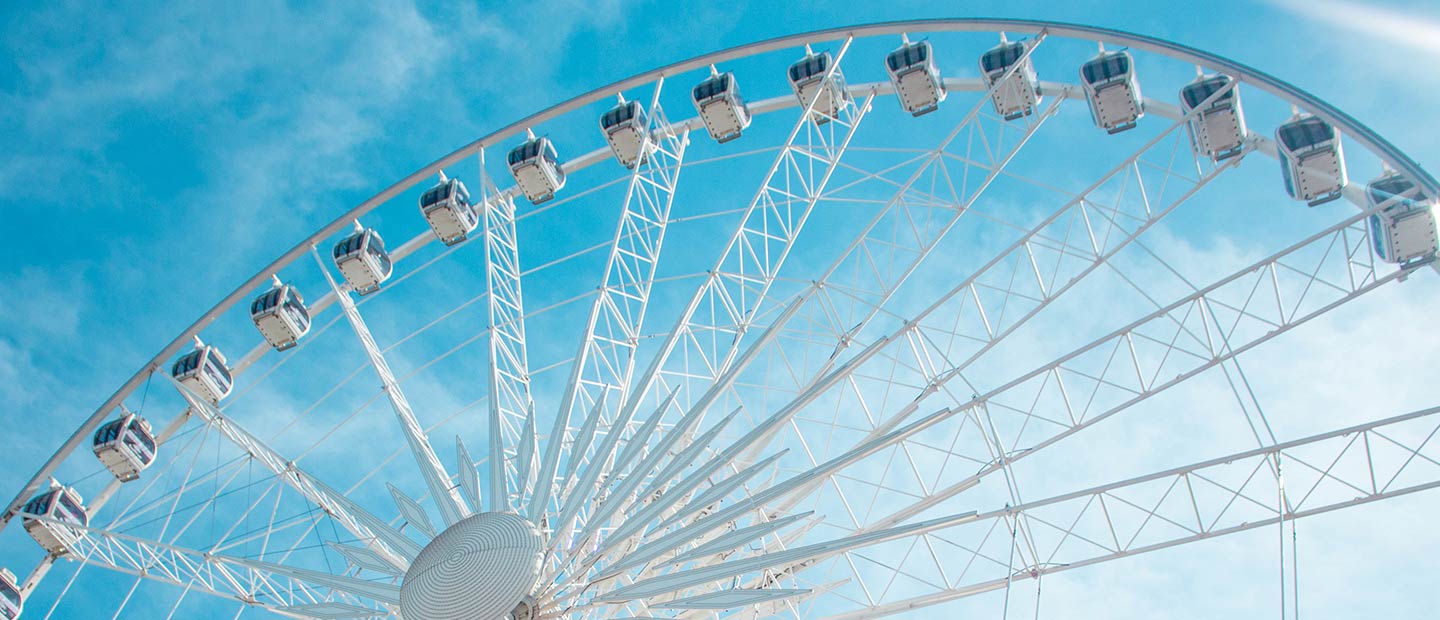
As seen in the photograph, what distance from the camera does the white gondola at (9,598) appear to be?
1200 inches

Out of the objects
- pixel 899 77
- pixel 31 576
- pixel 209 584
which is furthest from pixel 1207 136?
pixel 31 576

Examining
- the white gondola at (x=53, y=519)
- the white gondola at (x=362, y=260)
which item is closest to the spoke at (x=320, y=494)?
the white gondola at (x=53, y=519)

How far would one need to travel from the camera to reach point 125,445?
30.5m

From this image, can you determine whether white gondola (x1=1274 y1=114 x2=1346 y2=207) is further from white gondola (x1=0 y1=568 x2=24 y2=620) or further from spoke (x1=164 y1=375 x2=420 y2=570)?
white gondola (x1=0 y1=568 x2=24 y2=620)

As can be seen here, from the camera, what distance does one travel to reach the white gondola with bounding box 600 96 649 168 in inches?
1131

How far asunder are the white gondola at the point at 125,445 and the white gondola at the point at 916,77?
63.2 ft

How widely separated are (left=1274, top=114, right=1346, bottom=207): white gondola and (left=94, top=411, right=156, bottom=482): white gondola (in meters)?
25.4

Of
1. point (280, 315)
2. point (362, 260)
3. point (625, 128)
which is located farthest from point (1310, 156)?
point (280, 315)

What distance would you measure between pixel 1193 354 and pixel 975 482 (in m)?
4.17

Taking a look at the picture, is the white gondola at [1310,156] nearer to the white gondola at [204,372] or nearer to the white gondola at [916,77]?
the white gondola at [916,77]

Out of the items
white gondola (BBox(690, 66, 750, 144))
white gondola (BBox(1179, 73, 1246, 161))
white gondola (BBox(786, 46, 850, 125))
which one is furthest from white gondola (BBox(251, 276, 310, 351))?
white gondola (BBox(1179, 73, 1246, 161))

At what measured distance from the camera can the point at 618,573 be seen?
1898 cm

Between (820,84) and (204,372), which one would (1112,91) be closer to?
(820,84)

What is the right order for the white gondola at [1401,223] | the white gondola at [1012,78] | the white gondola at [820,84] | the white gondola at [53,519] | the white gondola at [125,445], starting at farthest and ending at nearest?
the white gondola at [125,445]
the white gondola at [53,519]
the white gondola at [820,84]
the white gondola at [1012,78]
the white gondola at [1401,223]
